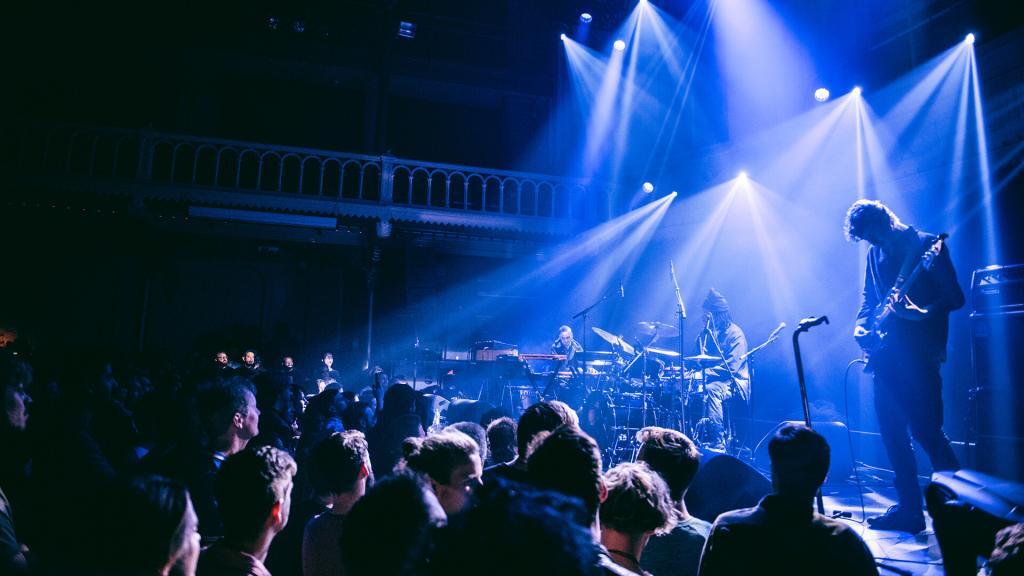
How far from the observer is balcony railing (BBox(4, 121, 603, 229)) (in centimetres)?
1077

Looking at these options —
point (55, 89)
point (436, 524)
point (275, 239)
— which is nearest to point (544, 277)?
point (275, 239)

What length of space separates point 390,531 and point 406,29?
1375 centimetres

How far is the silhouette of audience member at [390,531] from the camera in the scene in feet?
4.00

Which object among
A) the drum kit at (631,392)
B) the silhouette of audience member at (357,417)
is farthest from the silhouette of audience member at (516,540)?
the drum kit at (631,392)

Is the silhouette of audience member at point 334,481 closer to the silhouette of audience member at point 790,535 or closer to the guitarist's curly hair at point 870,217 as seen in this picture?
the silhouette of audience member at point 790,535

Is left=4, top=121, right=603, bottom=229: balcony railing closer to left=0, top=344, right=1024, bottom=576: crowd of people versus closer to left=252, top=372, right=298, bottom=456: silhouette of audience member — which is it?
left=252, top=372, right=298, bottom=456: silhouette of audience member

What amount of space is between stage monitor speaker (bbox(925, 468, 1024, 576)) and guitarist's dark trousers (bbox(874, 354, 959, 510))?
1.58m

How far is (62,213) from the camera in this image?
10.7 metres

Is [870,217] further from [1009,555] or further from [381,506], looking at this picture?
[381,506]

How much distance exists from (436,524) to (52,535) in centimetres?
76

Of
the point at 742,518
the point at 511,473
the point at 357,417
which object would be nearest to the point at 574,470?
the point at 511,473

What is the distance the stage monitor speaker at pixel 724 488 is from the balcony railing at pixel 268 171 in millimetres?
9249

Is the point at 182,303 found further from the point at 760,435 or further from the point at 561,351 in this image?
the point at 760,435

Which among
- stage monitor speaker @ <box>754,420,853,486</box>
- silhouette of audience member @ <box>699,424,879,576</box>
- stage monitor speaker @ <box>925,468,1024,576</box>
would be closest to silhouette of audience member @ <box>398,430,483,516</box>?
silhouette of audience member @ <box>699,424,879,576</box>
